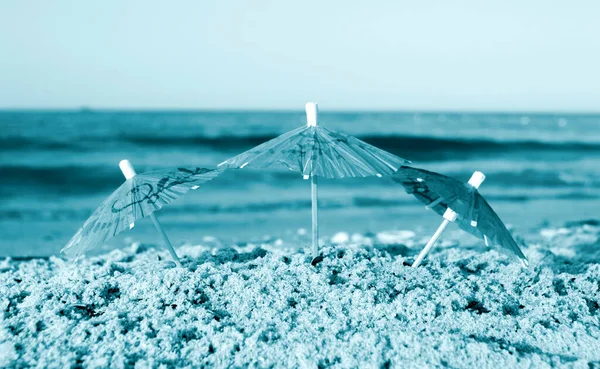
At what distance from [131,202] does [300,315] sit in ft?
3.63

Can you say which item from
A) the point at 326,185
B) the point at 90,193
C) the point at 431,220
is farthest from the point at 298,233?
the point at 90,193

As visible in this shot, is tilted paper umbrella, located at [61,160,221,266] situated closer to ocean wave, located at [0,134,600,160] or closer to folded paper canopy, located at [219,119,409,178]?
folded paper canopy, located at [219,119,409,178]

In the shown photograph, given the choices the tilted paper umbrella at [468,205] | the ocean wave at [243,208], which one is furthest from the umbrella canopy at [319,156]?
the ocean wave at [243,208]

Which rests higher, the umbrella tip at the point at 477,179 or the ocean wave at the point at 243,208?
the umbrella tip at the point at 477,179

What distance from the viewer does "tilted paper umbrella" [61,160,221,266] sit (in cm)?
289

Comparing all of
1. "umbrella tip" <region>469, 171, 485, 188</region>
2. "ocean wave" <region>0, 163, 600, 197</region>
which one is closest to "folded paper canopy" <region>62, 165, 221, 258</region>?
"umbrella tip" <region>469, 171, 485, 188</region>

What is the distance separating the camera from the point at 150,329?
2672 mm

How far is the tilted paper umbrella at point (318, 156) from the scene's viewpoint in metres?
2.83

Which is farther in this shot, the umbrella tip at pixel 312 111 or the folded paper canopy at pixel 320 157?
the umbrella tip at pixel 312 111

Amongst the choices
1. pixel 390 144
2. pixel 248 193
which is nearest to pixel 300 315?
pixel 248 193

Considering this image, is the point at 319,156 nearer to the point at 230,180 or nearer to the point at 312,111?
the point at 312,111

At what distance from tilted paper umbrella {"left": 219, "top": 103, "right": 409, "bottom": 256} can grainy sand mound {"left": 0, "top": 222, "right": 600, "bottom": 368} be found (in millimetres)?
513

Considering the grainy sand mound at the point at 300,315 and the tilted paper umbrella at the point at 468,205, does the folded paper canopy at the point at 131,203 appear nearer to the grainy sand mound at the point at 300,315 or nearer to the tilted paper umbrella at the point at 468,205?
the grainy sand mound at the point at 300,315

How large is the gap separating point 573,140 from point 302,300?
93.0ft
